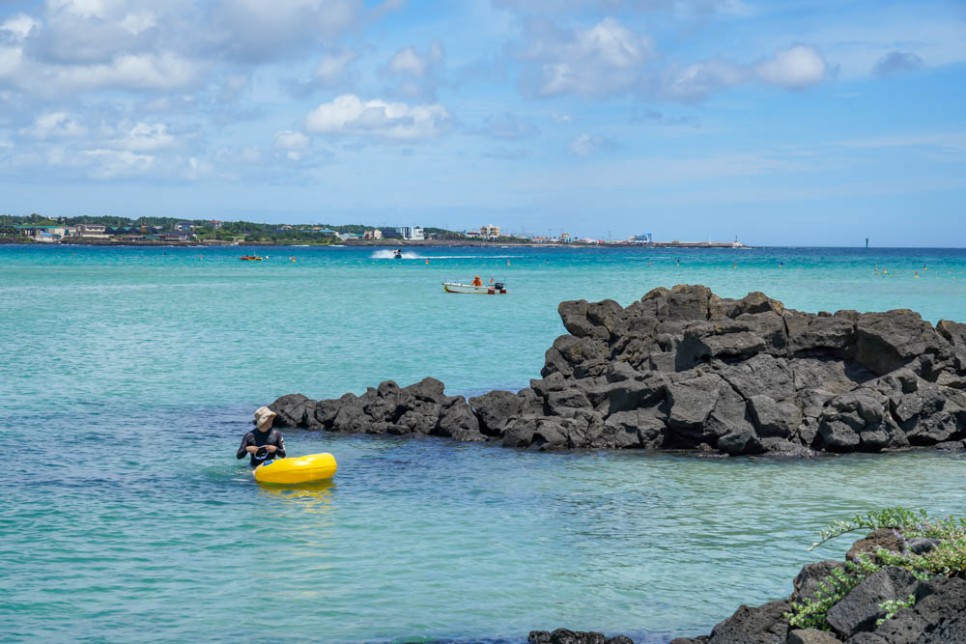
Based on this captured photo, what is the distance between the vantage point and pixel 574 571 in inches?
533

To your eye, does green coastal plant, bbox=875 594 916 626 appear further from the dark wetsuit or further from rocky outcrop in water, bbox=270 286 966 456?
the dark wetsuit

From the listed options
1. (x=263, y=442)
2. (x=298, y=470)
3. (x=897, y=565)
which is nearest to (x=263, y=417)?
(x=263, y=442)

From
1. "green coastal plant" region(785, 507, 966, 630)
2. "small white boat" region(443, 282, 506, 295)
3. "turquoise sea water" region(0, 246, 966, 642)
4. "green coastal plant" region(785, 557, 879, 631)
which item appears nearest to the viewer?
"green coastal plant" region(785, 507, 966, 630)

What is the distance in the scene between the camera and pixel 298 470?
59.3 ft

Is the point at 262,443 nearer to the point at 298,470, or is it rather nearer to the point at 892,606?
the point at 298,470

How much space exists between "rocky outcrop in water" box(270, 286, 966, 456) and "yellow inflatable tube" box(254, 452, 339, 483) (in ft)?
15.1

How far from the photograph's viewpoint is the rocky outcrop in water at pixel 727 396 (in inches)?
822

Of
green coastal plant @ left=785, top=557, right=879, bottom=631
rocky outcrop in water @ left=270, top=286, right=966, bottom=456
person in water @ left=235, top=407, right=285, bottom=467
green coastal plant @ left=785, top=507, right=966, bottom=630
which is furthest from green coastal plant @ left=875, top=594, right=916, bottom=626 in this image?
person in water @ left=235, top=407, right=285, bottom=467

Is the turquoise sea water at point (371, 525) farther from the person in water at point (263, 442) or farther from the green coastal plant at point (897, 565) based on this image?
the green coastal plant at point (897, 565)

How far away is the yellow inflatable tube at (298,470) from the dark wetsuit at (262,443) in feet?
1.30

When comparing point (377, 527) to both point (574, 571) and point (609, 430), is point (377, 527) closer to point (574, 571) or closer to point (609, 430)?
point (574, 571)

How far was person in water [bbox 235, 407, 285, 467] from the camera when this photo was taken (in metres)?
18.8

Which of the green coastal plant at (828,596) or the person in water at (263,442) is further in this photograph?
the person in water at (263,442)

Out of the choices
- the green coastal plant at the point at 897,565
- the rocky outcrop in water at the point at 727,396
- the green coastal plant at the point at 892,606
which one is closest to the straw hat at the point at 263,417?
the rocky outcrop in water at the point at 727,396
